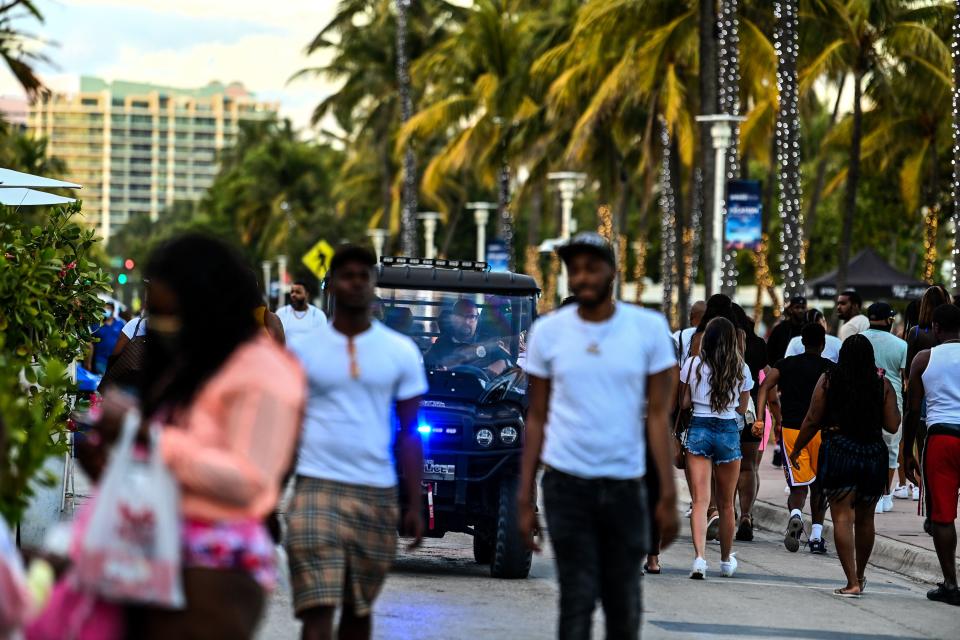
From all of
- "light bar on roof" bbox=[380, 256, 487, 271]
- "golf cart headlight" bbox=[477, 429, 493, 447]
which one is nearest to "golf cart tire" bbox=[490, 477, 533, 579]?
"golf cart headlight" bbox=[477, 429, 493, 447]

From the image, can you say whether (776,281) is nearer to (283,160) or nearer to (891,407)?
(283,160)

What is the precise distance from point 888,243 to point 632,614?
6115 cm

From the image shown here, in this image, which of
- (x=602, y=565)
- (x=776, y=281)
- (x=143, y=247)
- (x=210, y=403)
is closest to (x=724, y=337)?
(x=602, y=565)

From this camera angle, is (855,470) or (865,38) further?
(865,38)

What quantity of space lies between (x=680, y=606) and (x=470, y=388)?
2147mm

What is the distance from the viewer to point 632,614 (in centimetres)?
684

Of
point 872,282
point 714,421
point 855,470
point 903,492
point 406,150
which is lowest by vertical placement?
point 903,492

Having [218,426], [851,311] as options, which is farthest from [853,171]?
[218,426]

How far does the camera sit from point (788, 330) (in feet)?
56.8

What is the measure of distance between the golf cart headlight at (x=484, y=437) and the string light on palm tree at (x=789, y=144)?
18.2 metres

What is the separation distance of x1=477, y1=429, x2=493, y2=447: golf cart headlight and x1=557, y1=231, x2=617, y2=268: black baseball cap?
4.72 metres

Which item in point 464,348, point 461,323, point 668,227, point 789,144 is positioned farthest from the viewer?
point 668,227

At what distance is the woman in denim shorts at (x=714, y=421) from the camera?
477 inches

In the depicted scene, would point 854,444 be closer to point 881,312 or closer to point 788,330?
point 881,312
